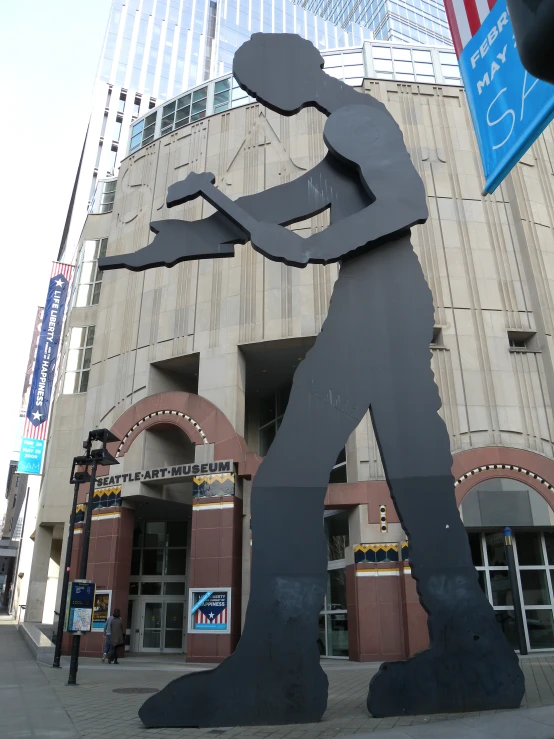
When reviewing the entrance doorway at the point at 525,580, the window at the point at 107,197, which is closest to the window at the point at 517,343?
the entrance doorway at the point at 525,580

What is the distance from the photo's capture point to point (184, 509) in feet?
80.1

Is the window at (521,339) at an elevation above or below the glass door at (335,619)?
above

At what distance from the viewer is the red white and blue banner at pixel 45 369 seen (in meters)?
38.0

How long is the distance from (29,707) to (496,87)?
489 inches

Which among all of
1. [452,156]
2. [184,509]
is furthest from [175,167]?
[184,509]

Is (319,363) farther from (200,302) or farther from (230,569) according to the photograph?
(200,302)

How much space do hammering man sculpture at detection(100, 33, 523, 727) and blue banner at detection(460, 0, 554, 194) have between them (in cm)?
152

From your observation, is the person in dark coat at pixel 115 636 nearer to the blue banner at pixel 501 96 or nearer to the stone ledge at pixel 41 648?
the stone ledge at pixel 41 648

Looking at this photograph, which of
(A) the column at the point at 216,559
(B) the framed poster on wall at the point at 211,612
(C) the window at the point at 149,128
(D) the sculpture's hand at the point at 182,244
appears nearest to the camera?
(D) the sculpture's hand at the point at 182,244

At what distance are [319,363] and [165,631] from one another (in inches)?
771

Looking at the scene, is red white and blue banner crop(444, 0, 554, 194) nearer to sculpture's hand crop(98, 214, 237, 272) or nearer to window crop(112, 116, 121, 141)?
sculpture's hand crop(98, 214, 237, 272)

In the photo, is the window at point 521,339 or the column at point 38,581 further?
A: the column at point 38,581

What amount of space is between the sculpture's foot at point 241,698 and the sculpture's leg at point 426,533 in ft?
2.92

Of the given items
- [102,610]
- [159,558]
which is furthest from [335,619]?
[159,558]
